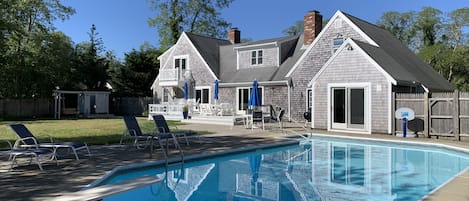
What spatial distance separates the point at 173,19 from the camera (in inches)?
1770

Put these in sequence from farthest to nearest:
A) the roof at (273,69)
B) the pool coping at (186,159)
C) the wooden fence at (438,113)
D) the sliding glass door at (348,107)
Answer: the roof at (273,69)
the sliding glass door at (348,107)
the wooden fence at (438,113)
the pool coping at (186,159)

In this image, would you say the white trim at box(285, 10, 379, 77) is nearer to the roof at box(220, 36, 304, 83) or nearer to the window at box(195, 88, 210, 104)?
the roof at box(220, 36, 304, 83)

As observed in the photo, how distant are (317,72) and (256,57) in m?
6.63

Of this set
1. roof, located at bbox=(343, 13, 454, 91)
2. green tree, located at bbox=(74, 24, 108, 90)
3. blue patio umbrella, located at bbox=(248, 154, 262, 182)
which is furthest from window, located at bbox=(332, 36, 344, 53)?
green tree, located at bbox=(74, 24, 108, 90)

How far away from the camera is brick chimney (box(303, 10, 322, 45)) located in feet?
81.9

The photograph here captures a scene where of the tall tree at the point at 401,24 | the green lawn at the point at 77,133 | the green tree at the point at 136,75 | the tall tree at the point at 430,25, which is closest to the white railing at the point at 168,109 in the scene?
the green lawn at the point at 77,133

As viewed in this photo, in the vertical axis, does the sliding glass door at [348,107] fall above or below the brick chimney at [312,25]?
below

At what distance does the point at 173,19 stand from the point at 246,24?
34.6 feet

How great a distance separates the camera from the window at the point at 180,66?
30219 mm

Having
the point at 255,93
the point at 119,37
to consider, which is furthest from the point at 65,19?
the point at 255,93

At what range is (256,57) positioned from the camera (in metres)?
27.9

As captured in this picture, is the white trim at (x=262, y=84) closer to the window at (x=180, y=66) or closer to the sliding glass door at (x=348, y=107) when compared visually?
the window at (x=180, y=66)

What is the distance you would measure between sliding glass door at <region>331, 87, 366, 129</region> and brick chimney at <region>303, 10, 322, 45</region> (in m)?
7.41

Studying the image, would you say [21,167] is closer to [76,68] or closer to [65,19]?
[76,68]
